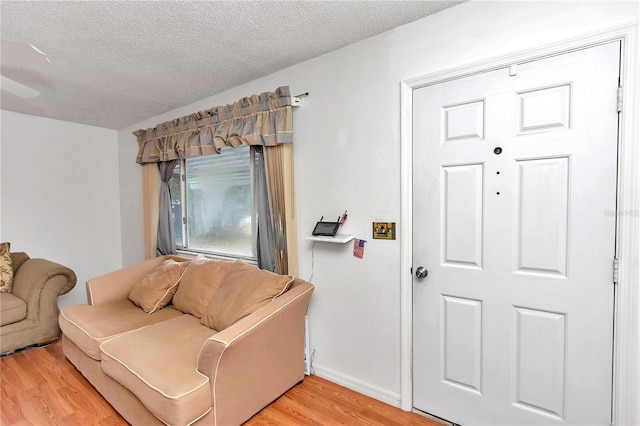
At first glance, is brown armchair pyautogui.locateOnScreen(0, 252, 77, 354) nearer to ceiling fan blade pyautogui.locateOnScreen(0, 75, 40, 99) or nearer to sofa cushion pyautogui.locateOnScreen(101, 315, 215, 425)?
sofa cushion pyautogui.locateOnScreen(101, 315, 215, 425)

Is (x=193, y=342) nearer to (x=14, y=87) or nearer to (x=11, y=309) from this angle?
(x=14, y=87)

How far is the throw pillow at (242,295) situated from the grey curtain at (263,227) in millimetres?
302

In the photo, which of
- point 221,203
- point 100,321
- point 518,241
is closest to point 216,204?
point 221,203

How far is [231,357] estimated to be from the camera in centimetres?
170

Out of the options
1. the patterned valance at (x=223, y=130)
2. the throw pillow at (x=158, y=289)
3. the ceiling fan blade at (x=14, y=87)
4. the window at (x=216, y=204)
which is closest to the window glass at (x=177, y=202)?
the window at (x=216, y=204)

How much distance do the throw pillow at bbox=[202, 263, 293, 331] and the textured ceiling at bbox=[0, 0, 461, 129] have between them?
162 centimetres

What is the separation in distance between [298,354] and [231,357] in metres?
0.67

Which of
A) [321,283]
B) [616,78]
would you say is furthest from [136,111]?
[616,78]

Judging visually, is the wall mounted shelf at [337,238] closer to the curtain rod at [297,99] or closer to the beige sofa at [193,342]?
the beige sofa at [193,342]

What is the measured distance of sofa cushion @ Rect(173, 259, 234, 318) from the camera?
244 centimetres

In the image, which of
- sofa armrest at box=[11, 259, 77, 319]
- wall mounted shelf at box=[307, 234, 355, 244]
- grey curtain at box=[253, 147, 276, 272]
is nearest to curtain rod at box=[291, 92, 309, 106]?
grey curtain at box=[253, 147, 276, 272]

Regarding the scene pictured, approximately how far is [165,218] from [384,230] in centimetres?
273

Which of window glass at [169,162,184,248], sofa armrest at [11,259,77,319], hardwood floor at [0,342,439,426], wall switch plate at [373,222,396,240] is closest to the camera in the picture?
hardwood floor at [0,342,439,426]

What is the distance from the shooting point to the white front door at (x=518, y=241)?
1420mm
